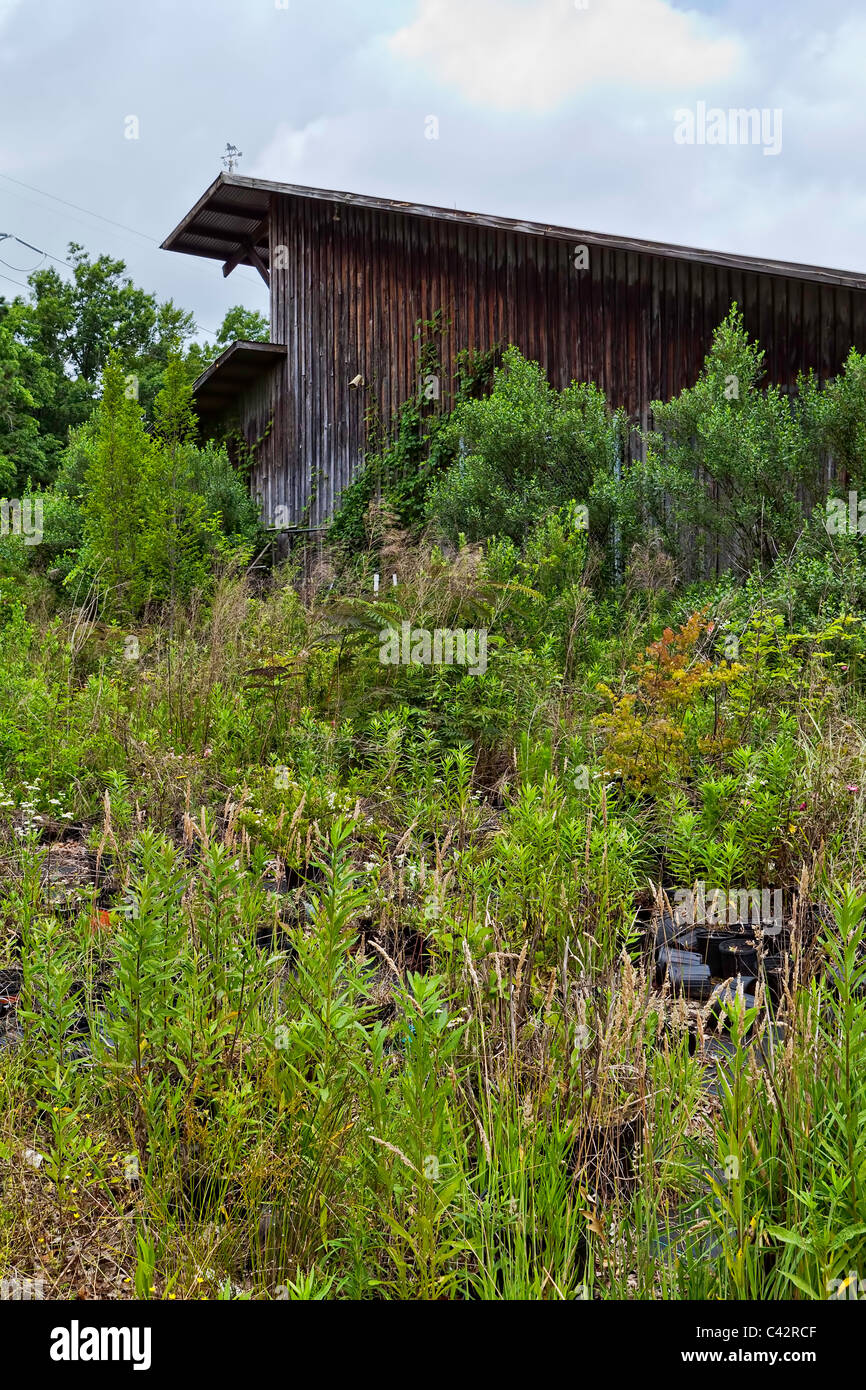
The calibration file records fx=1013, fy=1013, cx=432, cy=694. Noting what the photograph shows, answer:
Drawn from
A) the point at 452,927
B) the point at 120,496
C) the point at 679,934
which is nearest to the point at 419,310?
the point at 120,496

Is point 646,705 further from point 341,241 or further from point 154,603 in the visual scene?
point 341,241

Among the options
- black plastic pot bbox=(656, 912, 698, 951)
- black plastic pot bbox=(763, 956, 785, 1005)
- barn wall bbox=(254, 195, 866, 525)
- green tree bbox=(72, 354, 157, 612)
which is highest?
barn wall bbox=(254, 195, 866, 525)

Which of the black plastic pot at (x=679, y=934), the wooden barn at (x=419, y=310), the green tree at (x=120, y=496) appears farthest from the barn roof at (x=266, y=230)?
the black plastic pot at (x=679, y=934)

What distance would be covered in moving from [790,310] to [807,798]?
7845 millimetres

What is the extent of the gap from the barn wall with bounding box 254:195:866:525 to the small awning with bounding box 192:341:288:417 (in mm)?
377

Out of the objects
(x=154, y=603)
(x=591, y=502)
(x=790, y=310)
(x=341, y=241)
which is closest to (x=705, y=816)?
(x=591, y=502)

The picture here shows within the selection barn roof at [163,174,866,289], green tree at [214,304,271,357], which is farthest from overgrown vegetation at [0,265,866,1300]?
green tree at [214,304,271,357]

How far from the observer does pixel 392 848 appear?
449cm

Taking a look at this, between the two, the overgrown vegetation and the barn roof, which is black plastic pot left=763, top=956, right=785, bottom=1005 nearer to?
the overgrown vegetation

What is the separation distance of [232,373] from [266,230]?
2919 millimetres

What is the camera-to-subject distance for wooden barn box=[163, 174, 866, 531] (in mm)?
10742

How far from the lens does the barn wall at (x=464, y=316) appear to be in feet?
35.3

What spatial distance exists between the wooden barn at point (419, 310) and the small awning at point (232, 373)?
0.05 m

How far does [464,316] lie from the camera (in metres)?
14.2
